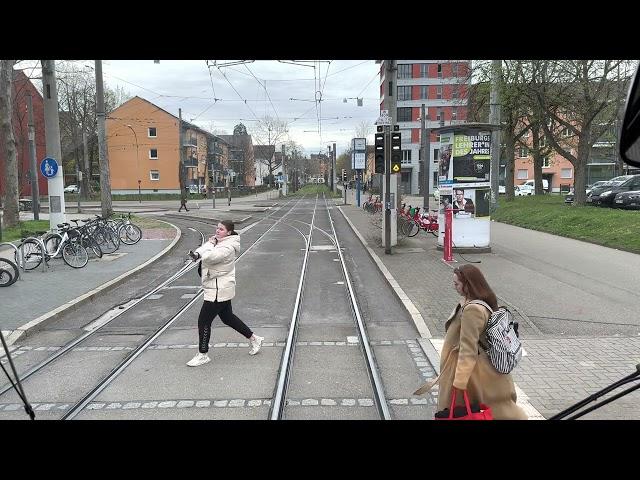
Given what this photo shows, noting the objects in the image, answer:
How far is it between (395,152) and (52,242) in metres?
8.90

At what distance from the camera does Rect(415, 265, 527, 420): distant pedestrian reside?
10.9 feet

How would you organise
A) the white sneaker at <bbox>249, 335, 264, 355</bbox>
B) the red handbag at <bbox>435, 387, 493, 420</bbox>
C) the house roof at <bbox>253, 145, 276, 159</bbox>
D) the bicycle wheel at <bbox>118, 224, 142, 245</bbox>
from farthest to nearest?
the house roof at <bbox>253, 145, 276, 159</bbox> < the bicycle wheel at <bbox>118, 224, 142, 245</bbox> < the white sneaker at <bbox>249, 335, 264, 355</bbox> < the red handbag at <bbox>435, 387, 493, 420</bbox>

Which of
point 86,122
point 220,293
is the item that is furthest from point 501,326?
point 86,122

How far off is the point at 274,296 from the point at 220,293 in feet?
12.4

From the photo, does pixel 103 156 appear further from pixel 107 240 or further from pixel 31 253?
pixel 31 253

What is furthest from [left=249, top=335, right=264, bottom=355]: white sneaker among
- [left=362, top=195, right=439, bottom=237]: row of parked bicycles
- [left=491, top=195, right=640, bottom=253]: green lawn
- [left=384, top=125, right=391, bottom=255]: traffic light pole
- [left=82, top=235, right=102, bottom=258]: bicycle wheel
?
[left=362, top=195, right=439, bottom=237]: row of parked bicycles

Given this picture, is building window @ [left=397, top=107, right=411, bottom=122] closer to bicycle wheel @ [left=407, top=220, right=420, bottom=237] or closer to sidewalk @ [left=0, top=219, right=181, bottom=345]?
bicycle wheel @ [left=407, top=220, right=420, bottom=237]

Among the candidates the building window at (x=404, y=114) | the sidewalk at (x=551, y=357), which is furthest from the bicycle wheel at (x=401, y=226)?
the building window at (x=404, y=114)

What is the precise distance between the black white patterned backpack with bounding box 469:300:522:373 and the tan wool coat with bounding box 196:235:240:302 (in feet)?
11.5

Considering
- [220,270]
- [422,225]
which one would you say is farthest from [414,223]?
[220,270]

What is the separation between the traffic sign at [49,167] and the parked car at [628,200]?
22.4 m

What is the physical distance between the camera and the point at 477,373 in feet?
11.1

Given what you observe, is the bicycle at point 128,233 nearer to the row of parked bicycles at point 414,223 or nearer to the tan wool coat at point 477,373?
the row of parked bicycles at point 414,223
